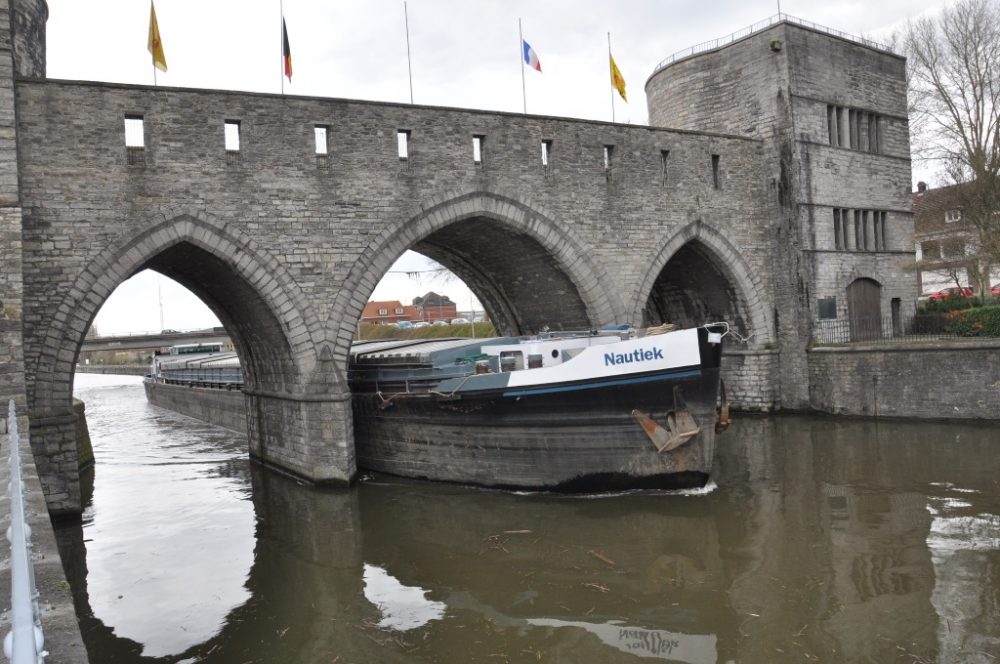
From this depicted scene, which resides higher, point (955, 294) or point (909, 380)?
point (955, 294)

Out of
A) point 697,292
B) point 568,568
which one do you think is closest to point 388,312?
point 697,292

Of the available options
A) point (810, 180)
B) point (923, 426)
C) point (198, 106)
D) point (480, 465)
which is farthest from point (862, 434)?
point (198, 106)

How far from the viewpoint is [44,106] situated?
10969mm

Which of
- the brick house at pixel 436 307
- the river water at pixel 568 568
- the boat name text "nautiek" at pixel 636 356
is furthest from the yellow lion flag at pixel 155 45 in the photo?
the brick house at pixel 436 307

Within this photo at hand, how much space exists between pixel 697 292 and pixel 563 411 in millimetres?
9301

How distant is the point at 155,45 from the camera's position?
1293 cm

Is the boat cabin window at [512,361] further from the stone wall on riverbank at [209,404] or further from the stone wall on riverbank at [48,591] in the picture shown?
the stone wall on riverbank at [209,404]

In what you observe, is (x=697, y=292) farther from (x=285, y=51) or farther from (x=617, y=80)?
(x=285, y=51)

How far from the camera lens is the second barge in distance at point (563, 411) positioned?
10.2 m

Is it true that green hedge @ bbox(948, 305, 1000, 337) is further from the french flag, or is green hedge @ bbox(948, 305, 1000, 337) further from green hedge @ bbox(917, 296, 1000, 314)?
the french flag

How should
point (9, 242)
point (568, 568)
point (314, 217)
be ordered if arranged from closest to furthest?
1. point (568, 568)
2. point (9, 242)
3. point (314, 217)

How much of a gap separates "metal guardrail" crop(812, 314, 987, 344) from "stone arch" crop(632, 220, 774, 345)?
1328mm

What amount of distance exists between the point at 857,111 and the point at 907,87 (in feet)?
8.93

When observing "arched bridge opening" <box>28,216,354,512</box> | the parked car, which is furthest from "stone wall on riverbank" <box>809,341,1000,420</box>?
"arched bridge opening" <box>28,216,354,512</box>
